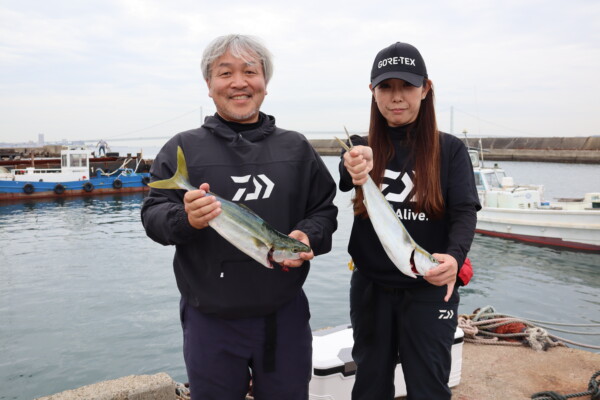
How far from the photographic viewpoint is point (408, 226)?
2.75 m

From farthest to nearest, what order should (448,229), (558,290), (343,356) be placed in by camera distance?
1. (558,290)
2. (343,356)
3. (448,229)

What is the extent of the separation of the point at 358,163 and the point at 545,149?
8747cm

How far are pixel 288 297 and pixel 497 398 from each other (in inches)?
108

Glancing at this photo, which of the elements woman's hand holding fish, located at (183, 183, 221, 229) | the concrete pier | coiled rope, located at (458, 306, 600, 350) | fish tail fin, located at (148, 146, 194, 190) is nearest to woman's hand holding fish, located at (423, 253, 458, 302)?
woman's hand holding fish, located at (183, 183, 221, 229)

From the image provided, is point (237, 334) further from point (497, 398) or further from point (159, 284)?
point (159, 284)

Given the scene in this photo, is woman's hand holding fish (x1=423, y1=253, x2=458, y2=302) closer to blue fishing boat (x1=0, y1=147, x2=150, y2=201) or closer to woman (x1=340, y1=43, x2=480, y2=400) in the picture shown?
woman (x1=340, y1=43, x2=480, y2=400)

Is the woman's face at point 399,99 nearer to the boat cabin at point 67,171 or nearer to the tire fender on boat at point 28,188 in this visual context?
the boat cabin at point 67,171

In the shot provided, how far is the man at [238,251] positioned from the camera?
7.81 feet

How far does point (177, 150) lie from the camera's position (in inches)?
95.3

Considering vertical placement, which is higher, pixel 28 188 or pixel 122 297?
pixel 28 188

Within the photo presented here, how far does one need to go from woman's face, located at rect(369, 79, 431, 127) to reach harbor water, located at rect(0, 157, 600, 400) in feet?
23.2

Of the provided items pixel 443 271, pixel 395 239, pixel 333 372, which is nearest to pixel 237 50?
pixel 395 239

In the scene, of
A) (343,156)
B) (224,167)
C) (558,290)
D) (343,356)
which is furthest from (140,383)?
(558,290)

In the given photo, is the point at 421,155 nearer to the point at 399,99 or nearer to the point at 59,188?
the point at 399,99
